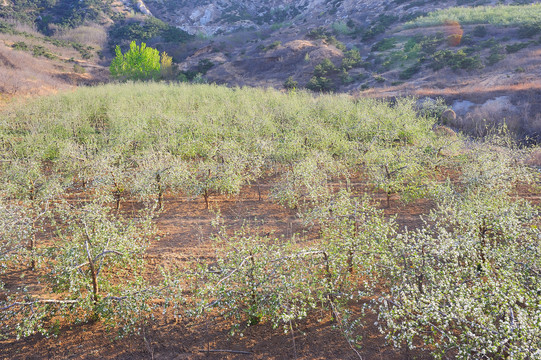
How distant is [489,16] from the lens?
43.8 m

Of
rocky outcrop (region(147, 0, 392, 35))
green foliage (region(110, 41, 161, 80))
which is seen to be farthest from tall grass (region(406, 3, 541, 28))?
green foliage (region(110, 41, 161, 80))

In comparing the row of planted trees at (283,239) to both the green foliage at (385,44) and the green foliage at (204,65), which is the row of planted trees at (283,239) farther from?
the green foliage at (385,44)

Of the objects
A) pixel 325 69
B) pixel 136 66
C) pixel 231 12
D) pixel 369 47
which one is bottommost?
pixel 325 69

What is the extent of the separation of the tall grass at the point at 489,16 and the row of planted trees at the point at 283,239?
33.4 m

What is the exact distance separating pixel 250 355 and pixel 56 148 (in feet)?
49.1

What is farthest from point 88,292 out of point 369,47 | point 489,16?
point 489,16

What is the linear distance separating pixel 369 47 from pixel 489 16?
54.6 feet

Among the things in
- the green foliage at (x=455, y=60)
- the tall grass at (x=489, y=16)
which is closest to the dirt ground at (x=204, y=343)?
the green foliage at (x=455, y=60)

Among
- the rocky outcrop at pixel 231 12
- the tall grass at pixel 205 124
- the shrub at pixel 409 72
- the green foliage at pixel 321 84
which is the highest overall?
the rocky outcrop at pixel 231 12

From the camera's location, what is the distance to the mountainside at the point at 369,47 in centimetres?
2633

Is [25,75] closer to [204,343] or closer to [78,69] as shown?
[78,69]

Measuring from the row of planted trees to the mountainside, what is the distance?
11.1m

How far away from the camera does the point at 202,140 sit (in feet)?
47.8

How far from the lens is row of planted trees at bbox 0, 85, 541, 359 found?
489cm
